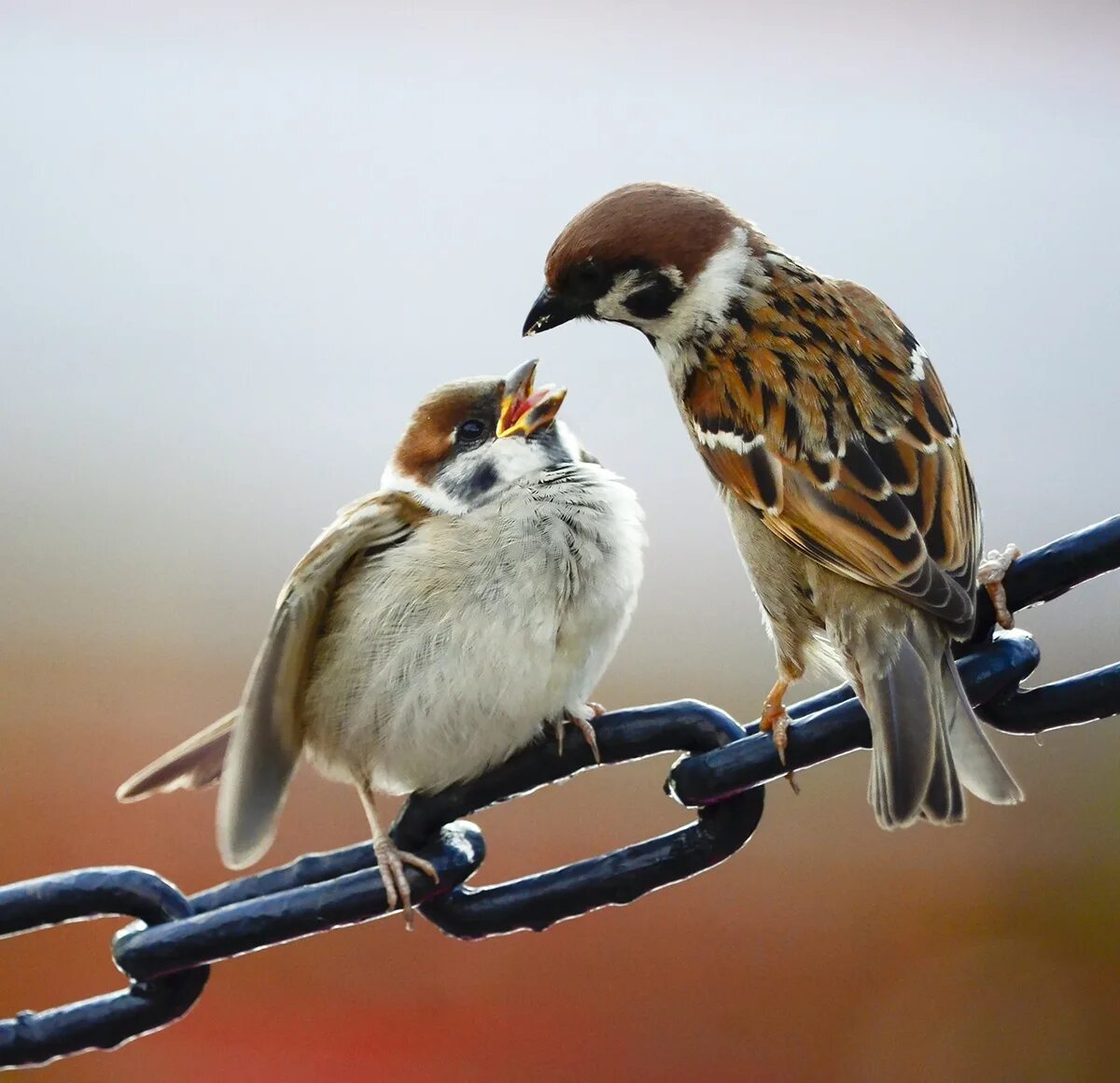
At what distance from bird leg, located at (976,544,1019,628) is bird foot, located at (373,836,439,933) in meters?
0.34

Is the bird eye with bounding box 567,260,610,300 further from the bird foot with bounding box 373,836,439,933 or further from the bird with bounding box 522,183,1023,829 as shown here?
the bird foot with bounding box 373,836,439,933

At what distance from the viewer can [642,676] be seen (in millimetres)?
2027

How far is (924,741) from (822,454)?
0.25m

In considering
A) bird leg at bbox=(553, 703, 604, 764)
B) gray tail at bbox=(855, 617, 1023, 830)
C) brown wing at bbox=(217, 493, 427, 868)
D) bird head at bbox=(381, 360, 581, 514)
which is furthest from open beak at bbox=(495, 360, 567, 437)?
gray tail at bbox=(855, 617, 1023, 830)

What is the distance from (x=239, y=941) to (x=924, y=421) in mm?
560

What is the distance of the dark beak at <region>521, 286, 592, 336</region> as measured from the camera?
90 centimetres

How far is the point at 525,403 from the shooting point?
114cm

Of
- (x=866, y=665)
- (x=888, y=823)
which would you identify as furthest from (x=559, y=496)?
(x=888, y=823)

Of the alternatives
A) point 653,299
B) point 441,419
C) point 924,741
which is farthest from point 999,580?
point 441,419

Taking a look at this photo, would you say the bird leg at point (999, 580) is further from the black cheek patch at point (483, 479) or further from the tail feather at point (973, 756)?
the black cheek patch at point (483, 479)

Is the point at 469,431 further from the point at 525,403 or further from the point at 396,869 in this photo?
the point at 396,869

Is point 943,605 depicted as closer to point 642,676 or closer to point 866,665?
point 866,665

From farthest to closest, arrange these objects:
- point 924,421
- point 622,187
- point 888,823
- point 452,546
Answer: point 452,546, point 924,421, point 622,187, point 888,823

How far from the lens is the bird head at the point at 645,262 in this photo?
0.91m
